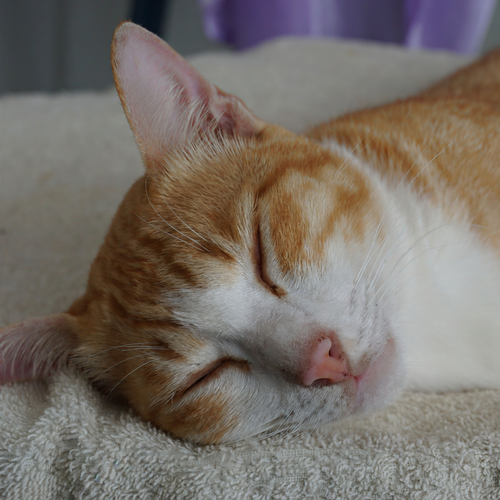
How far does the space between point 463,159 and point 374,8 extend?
3080 millimetres

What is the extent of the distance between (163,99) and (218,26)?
3.19 metres

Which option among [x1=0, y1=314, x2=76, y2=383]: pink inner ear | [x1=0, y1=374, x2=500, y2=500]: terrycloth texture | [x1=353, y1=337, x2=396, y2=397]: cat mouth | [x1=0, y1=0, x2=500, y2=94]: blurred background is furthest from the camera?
[x1=0, y1=0, x2=500, y2=94]: blurred background

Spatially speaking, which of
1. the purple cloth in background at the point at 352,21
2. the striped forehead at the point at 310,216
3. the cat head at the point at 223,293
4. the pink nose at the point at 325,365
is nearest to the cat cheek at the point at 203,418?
the cat head at the point at 223,293

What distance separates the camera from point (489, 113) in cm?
148

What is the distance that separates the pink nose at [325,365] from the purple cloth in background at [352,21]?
3.43 metres

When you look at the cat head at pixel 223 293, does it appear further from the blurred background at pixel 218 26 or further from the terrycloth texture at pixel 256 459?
the blurred background at pixel 218 26

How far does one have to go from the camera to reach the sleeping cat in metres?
1.00

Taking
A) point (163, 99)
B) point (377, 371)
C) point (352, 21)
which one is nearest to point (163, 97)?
point (163, 99)

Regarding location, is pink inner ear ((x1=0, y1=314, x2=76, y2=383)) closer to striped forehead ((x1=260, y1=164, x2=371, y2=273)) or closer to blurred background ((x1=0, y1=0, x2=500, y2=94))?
striped forehead ((x1=260, y1=164, x2=371, y2=273))

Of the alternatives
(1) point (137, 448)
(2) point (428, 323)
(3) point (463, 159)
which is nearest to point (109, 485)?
(1) point (137, 448)

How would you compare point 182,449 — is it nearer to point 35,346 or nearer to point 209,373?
point 209,373

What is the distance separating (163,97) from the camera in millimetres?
1216

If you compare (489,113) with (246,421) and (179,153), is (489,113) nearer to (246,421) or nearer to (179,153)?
(179,153)

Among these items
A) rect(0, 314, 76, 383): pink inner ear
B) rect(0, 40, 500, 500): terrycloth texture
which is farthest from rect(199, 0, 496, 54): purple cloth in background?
rect(0, 314, 76, 383): pink inner ear
